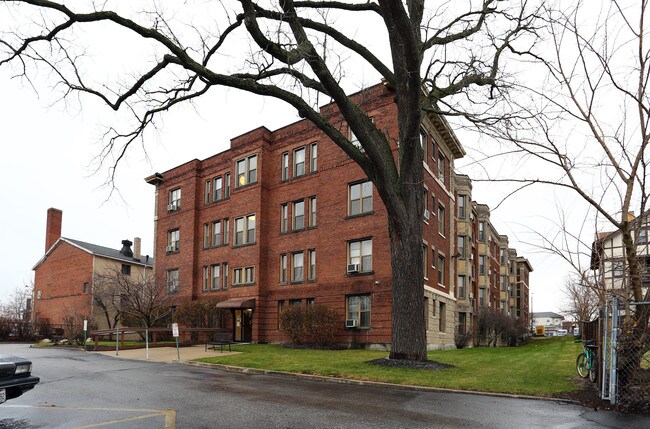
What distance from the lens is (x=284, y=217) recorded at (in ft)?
107

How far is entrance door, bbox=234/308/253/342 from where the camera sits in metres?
32.6

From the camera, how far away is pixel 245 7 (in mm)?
13906

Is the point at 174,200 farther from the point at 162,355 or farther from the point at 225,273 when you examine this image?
the point at 162,355

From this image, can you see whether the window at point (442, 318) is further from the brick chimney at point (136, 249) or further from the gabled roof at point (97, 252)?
the brick chimney at point (136, 249)

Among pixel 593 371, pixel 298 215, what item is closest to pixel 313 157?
pixel 298 215

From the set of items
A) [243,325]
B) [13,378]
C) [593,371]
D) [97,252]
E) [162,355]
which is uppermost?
[97,252]

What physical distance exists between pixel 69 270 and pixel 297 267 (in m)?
29.6

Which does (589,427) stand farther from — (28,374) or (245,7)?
(245,7)

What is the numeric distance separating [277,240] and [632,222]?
24526 mm

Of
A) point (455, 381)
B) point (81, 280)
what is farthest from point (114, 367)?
point (81, 280)

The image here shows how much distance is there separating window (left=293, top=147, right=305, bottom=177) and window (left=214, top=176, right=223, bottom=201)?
7.28 meters

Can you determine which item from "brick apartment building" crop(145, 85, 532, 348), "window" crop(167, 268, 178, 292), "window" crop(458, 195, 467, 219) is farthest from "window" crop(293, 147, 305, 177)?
"window" crop(458, 195, 467, 219)

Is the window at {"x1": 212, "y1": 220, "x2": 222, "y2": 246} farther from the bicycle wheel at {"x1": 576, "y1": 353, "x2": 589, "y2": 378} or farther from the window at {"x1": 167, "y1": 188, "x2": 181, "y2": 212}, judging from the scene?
the bicycle wheel at {"x1": 576, "y1": 353, "x2": 589, "y2": 378}

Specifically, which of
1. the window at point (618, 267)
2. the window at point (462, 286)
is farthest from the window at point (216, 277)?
the window at point (618, 267)
